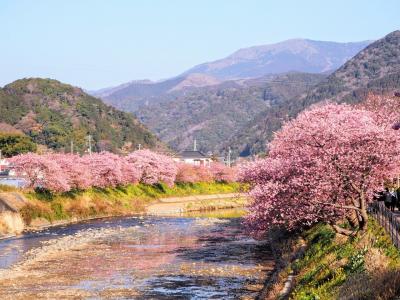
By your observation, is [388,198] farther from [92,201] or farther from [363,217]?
[92,201]

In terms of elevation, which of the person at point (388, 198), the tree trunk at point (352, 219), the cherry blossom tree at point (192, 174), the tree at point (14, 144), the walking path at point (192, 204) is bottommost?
the walking path at point (192, 204)

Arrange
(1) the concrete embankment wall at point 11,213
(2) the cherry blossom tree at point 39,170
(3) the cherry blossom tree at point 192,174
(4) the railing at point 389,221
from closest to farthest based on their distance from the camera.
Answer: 1. (4) the railing at point 389,221
2. (1) the concrete embankment wall at point 11,213
3. (2) the cherry blossom tree at point 39,170
4. (3) the cherry blossom tree at point 192,174

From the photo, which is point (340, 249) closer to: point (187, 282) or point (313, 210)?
point (313, 210)

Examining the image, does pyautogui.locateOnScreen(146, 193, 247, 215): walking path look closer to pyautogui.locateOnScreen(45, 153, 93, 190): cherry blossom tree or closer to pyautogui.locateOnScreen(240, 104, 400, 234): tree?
pyautogui.locateOnScreen(45, 153, 93, 190): cherry blossom tree

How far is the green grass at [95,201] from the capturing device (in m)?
69.3

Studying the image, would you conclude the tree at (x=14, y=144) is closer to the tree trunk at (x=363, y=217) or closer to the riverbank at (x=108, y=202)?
the riverbank at (x=108, y=202)

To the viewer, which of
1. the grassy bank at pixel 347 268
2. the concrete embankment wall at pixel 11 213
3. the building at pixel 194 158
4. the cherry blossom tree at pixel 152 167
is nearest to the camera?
the grassy bank at pixel 347 268

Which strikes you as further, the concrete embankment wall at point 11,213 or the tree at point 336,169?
the concrete embankment wall at point 11,213

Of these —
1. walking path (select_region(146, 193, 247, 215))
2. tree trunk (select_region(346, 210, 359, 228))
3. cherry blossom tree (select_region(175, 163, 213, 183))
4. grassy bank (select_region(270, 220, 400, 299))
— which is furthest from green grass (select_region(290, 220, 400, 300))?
cherry blossom tree (select_region(175, 163, 213, 183))

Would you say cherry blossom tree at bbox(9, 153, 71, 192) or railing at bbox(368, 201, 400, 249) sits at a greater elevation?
cherry blossom tree at bbox(9, 153, 71, 192)

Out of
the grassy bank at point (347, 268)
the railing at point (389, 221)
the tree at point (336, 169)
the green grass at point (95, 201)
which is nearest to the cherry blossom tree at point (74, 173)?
the green grass at point (95, 201)

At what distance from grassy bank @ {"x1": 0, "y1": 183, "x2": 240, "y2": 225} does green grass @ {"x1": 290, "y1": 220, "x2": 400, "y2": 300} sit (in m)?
26.7

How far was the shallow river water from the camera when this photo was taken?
1315 inches

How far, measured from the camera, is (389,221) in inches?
1086
